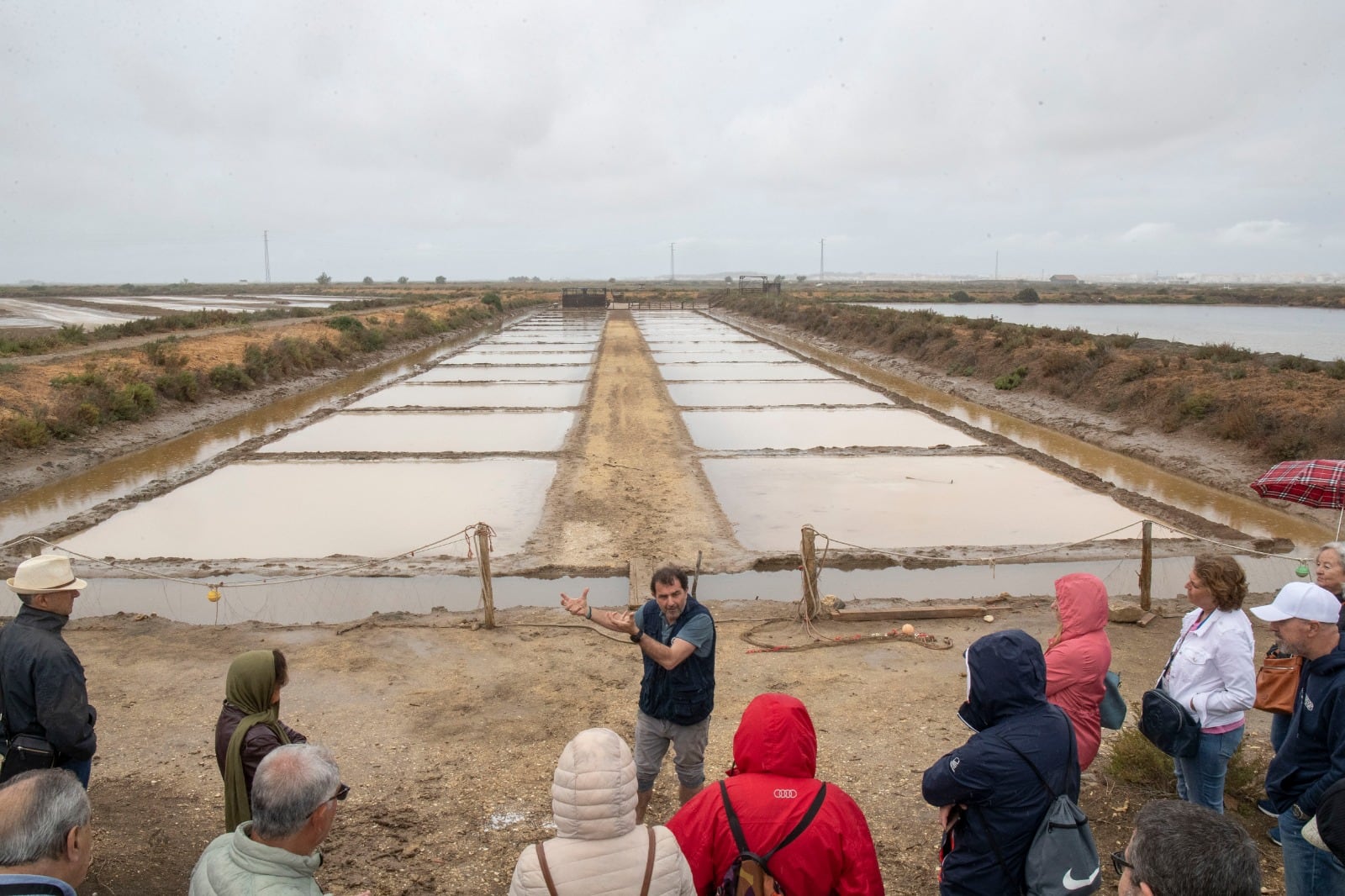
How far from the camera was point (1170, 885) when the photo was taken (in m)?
2.00

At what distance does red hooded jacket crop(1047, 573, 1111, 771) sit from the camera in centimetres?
354

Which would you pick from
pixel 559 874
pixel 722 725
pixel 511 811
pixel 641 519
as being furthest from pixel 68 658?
pixel 641 519

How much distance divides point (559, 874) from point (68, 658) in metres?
2.54

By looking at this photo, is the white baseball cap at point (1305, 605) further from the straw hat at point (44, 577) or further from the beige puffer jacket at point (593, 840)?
the straw hat at point (44, 577)

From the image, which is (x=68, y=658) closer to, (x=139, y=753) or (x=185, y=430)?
(x=139, y=753)

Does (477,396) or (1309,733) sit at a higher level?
(1309,733)

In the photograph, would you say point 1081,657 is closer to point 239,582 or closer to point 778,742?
point 778,742

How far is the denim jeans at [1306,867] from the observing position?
9.50 feet

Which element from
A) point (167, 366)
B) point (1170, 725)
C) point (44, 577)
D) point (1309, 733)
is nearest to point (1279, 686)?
point (1170, 725)

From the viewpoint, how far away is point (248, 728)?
126 inches

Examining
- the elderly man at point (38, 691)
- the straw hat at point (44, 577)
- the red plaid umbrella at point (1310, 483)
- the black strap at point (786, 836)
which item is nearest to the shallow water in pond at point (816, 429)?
the red plaid umbrella at point (1310, 483)

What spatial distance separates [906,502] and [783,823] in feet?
35.2

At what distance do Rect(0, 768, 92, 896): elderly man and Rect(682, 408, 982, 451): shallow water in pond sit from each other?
1455cm

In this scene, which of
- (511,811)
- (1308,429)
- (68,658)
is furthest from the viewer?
(1308,429)
